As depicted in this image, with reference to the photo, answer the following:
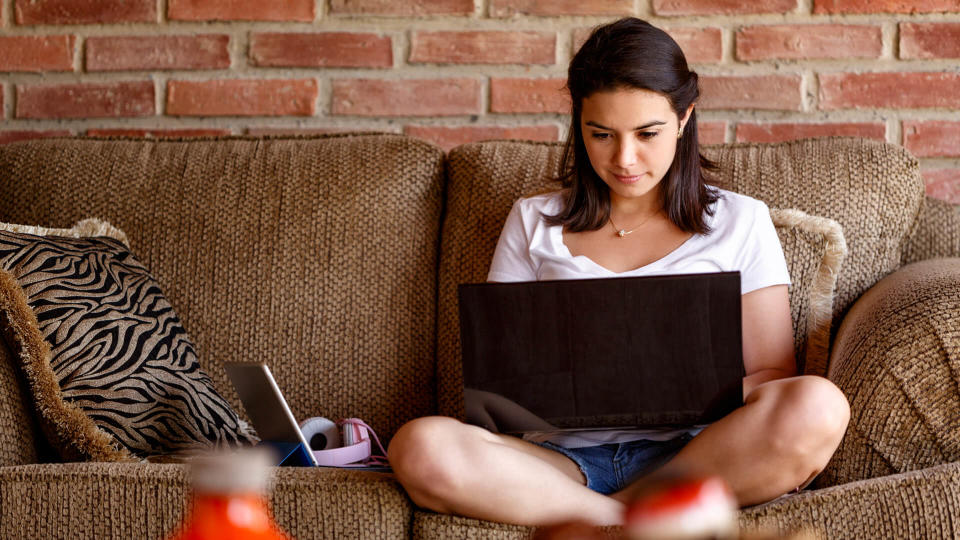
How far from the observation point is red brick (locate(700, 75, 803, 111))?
1638 mm

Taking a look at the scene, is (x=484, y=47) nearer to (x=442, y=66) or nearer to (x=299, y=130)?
(x=442, y=66)

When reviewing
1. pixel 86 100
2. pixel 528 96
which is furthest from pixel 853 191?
pixel 86 100

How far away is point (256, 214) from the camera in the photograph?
4.78 ft

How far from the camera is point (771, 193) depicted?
4.44 ft

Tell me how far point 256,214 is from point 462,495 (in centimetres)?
69

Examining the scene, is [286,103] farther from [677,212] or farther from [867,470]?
[867,470]

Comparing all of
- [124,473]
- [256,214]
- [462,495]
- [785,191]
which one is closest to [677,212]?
[785,191]

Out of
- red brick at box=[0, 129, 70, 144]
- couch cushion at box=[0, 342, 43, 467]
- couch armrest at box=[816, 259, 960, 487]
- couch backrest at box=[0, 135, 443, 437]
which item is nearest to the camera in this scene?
couch armrest at box=[816, 259, 960, 487]

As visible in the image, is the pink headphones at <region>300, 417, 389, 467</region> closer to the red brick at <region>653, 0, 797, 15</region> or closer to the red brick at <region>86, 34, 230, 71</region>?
the red brick at <region>86, 34, 230, 71</region>

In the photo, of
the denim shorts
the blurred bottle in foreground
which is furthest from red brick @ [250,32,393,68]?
the blurred bottle in foreground

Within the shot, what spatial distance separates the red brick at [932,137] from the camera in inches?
63.2

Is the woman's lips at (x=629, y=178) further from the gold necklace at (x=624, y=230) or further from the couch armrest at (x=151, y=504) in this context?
the couch armrest at (x=151, y=504)

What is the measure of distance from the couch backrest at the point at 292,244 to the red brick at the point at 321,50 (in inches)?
10.3

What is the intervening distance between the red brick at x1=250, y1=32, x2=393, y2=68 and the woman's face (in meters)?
0.62
